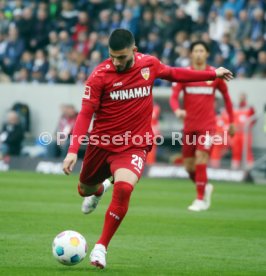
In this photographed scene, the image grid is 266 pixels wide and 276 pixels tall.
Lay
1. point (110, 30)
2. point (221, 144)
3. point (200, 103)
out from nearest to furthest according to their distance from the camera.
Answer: point (200, 103) → point (221, 144) → point (110, 30)

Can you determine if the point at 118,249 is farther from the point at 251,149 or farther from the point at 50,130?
the point at 50,130

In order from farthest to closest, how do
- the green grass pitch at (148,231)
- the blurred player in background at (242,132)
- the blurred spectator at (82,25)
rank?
the blurred spectator at (82,25) → the blurred player in background at (242,132) → the green grass pitch at (148,231)

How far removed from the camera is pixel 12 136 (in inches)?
990

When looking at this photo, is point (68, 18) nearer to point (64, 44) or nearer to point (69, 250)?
point (64, 44)

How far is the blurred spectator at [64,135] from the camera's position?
24781 millimetres

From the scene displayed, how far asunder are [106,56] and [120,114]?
55.3ft

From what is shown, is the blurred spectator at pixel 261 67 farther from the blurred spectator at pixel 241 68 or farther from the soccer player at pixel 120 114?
the soccer player at pixel 120 114

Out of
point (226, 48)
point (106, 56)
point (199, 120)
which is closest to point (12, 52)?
point (106, 56)

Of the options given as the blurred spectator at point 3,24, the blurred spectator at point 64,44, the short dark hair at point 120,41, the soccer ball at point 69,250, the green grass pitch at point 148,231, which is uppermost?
the short dark hair at point 120,41

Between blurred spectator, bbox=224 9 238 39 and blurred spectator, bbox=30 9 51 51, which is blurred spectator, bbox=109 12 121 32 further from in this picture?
blurred spectator, bbox=224 9 238 39

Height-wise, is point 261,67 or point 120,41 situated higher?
point 120,41

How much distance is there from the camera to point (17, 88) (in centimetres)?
2669

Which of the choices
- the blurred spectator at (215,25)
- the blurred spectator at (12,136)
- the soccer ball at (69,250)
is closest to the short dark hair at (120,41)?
the soccer ball at (69,250)

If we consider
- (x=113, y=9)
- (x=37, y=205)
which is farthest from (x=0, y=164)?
(x=37, y=205)
